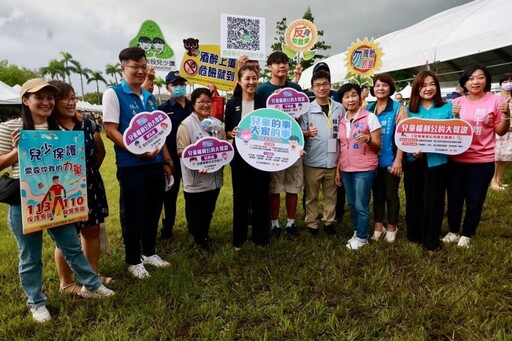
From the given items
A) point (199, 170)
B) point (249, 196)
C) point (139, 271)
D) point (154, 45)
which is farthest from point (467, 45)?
point (139, 271)

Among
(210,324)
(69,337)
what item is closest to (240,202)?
(210,324)

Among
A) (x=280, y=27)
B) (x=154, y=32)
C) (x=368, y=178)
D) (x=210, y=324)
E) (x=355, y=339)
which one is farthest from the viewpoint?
(x=280, y=27)

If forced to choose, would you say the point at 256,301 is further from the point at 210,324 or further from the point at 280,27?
the point at 280,27

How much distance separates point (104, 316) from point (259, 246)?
1.75m

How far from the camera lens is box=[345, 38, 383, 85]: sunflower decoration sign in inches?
215

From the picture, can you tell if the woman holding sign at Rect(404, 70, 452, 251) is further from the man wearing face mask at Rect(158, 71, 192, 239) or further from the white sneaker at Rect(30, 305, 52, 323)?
the white sneaker at Rect(30, 305, 52, 323)

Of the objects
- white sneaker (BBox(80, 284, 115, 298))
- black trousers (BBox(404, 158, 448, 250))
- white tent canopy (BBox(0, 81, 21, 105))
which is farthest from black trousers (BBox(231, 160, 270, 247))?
white tent canopy (BBox(0, 81, 21, 105))

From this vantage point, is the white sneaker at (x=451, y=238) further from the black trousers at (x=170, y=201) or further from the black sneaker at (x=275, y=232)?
the black trousers at (x=170, y=201)

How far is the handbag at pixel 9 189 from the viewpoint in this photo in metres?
2.21

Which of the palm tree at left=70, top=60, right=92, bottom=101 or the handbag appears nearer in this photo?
the handbag

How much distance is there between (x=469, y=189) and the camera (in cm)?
354

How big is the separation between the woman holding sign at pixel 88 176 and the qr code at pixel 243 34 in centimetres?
236

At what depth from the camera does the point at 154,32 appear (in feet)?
14.7

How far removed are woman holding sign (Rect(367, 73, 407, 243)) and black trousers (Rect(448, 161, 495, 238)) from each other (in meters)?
0.60
